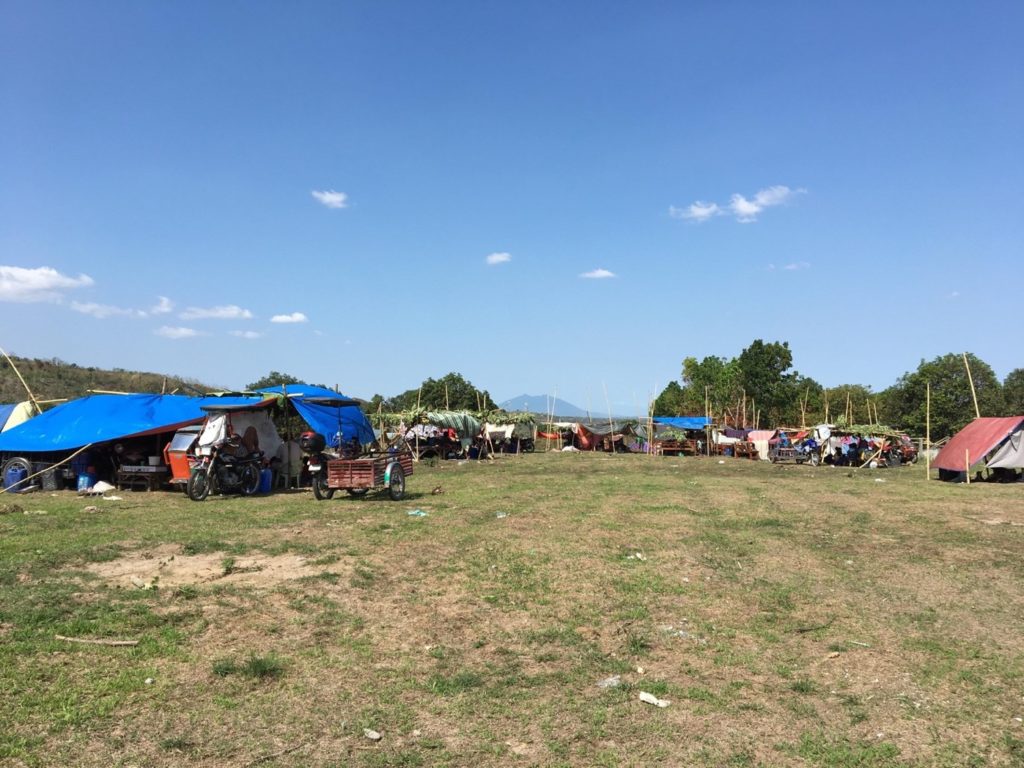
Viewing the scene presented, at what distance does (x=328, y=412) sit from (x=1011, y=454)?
65.4 feet

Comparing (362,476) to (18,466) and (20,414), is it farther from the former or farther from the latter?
(20,414)

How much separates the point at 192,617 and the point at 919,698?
5.62m

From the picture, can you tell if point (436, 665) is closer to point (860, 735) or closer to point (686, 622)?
point (686, 622)

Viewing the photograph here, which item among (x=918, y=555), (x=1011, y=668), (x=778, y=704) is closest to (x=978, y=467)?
(x=918, y=555)

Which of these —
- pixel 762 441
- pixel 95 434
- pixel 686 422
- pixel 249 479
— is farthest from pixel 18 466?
pixel 686 422

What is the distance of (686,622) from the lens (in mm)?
6242

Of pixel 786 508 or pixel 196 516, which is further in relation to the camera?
pixel 786 508

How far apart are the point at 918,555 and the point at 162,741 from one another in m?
9.01

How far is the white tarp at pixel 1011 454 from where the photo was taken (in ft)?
65.7

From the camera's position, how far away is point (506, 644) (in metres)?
5.63

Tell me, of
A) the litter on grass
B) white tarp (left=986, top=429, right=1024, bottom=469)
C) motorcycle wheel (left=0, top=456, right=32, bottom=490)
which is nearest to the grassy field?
the litter on grass

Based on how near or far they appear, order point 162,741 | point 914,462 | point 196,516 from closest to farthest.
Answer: point 162,741
point 196,516
point 914,462

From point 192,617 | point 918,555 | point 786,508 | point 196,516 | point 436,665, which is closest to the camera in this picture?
point 436,665

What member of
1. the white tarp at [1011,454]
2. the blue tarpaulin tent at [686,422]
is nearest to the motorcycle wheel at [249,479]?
the white tarp at [1011,454]
